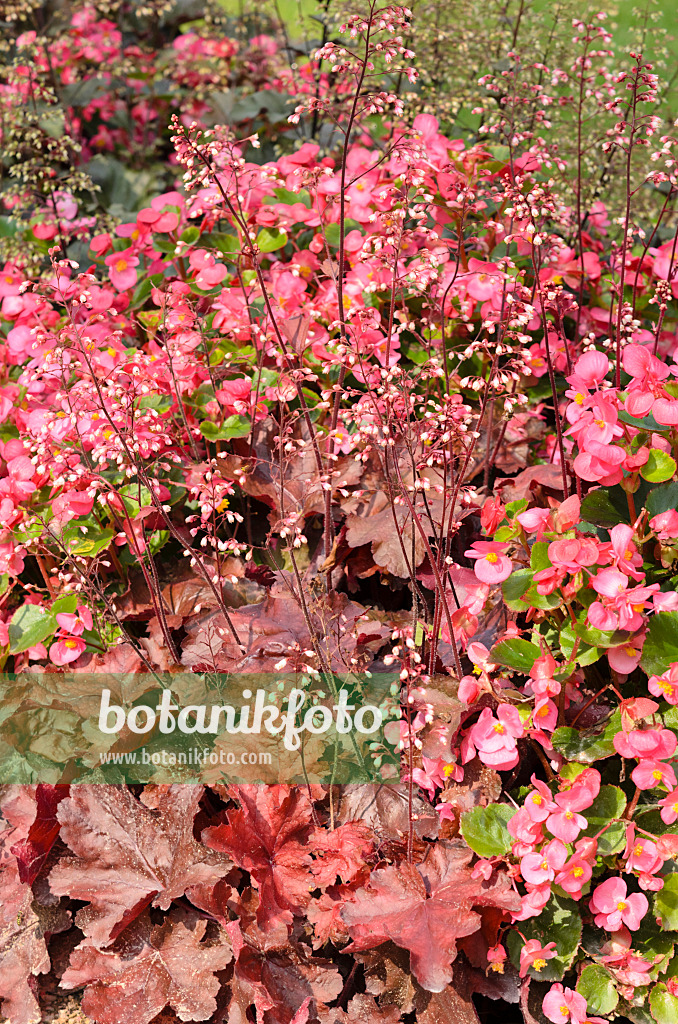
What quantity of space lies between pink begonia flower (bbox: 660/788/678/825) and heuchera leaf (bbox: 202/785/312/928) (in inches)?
22.6

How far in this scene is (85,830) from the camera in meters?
1.48

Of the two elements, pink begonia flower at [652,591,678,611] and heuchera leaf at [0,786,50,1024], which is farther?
heuchera leaf at [0,786,50,1024]

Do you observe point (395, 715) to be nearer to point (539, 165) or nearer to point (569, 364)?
point (569, 364)

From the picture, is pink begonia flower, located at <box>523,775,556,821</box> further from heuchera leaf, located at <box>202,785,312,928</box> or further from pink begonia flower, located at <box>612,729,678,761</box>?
heuchera leaf, located at <box>202,785,312,928</box>

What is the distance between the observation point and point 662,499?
1.23m

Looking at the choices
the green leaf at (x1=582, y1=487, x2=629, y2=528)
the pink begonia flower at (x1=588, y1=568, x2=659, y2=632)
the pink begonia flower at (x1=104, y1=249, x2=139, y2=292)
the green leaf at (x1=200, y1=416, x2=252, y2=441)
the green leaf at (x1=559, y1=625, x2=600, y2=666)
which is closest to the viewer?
the pink begonia flower at (x1=588, y1=568, x2=659, y2=632)

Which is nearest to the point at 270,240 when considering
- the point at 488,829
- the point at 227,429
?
the point at 227,429

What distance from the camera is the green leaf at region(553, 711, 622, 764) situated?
3.98ft

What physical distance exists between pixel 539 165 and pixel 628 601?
→ 101 cm

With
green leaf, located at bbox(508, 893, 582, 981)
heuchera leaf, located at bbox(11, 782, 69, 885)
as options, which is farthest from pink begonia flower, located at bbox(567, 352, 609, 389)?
heuchera leaf, located at bbox(11, 782, 69, 885)

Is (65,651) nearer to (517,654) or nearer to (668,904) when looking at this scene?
(517,654)

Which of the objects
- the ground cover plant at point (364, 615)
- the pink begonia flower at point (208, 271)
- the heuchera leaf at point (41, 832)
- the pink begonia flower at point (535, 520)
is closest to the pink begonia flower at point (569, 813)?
the ground cover plant at point (364, 615)

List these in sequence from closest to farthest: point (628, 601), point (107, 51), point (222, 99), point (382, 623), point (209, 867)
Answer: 1. point (628, 601)
2. point (209, 867)
3. point (382, 623)
4. point (222, 99)
5. point (107, 51)

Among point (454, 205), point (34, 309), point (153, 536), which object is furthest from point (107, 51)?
point (153, 536)
